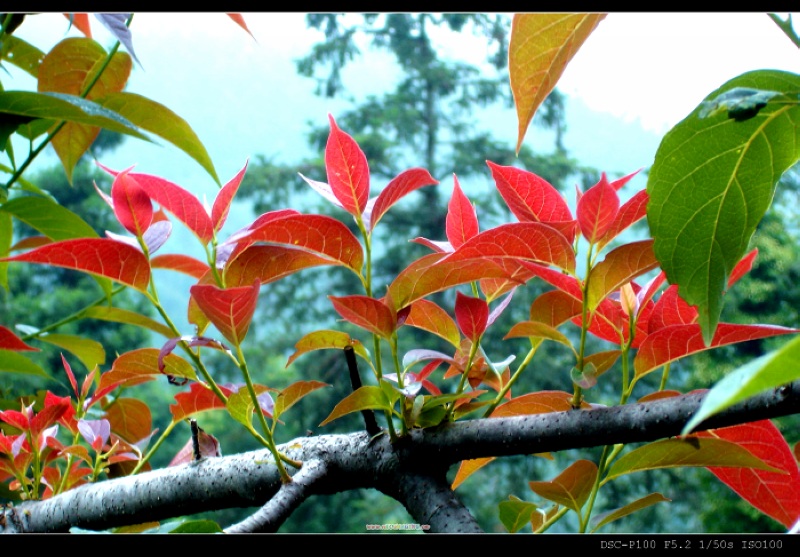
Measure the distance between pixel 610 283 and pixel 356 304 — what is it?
3.0 inches

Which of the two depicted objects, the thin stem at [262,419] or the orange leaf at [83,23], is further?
the orange leaf at [83,23]

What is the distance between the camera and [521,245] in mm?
186

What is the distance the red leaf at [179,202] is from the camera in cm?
20

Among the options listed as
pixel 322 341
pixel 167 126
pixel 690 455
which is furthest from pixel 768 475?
pixel 167 126

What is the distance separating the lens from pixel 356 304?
189 mm

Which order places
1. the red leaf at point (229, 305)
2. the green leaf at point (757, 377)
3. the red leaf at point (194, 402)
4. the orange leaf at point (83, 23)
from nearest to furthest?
the green leaf at point (757, 377) < the red leaf at point (229, 305) < the red leaf at point (194, 402) < the orange leaf at point (83, 23)

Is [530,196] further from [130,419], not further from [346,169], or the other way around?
[130,419]

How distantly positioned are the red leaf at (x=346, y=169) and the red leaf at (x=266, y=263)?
0.08 ft

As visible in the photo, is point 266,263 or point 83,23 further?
point 83,23

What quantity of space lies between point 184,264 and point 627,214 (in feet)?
0.58

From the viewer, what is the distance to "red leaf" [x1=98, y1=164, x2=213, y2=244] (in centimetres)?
20

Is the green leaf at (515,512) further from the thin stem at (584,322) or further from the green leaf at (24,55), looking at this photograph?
the green leaf at (24,55)

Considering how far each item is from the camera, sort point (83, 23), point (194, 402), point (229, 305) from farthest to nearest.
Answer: point (83, 23), point (194, 402), point (229, 305)

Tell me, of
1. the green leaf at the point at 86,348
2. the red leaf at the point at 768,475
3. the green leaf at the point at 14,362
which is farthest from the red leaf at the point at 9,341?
the red leaf at the point at 768,475
